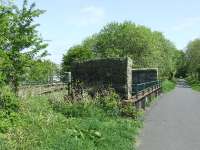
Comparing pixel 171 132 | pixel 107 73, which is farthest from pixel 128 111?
pixel 107 73

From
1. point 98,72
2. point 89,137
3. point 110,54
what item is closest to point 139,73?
point 98,72

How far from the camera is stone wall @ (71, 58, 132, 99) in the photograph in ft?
63.7

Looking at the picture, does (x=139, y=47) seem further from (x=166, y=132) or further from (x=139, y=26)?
(x=166, y=132)

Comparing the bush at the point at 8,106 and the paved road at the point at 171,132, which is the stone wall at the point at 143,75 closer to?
the paved road at the point at 171,132

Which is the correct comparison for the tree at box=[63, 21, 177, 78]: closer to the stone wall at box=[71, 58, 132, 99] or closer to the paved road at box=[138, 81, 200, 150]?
the stone wall at box=[71, 58, 132, 99]

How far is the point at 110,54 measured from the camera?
2606 inches

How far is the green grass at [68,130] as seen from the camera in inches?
389

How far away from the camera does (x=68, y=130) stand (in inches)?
465

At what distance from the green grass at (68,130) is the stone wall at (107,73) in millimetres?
3083

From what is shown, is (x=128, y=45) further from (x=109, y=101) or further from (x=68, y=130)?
(x=68, y=130)

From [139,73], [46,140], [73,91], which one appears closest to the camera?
[46,140]

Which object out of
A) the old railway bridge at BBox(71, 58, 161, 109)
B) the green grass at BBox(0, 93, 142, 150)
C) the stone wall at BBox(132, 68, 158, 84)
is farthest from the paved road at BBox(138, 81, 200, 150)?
the stone wall at BBox(132, 68, 158, 84)

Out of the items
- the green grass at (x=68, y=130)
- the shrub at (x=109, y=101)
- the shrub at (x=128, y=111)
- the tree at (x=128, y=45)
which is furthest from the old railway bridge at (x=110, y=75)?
the tree at (x=128, y=45)

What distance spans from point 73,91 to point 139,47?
51.2 meters
